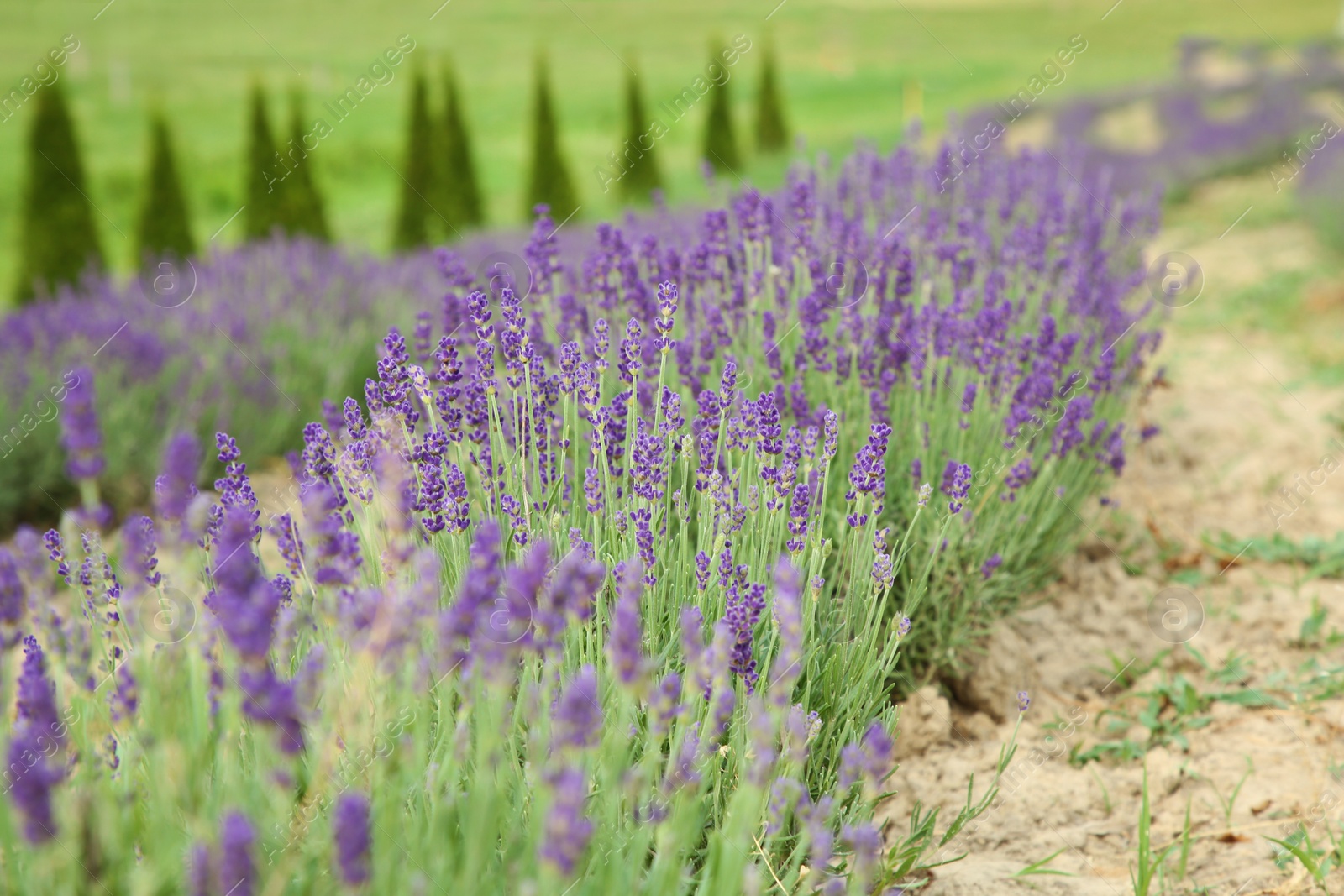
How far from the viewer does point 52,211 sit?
29.2ft

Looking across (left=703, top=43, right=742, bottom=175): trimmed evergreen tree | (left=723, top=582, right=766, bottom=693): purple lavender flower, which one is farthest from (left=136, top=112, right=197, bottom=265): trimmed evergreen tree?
(left=723, top=582, right=766, bottom=693): purple lavender flower

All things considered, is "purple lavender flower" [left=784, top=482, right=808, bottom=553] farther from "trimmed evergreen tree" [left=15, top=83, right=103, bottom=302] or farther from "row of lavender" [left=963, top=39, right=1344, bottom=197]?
"row of lavender" [left=963, top=39, right=1344, bottom=197]

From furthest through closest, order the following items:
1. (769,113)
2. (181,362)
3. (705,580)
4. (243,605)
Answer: (769,113), (181,362), (705,580), (243,605)

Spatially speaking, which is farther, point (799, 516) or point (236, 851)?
point (799, 516)

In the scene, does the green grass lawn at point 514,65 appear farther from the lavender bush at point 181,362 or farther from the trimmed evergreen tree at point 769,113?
the lavender bush at point 181,362

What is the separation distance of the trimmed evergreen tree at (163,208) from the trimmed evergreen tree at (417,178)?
215cm

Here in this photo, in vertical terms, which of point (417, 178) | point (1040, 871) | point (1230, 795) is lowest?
point (1230, 795)

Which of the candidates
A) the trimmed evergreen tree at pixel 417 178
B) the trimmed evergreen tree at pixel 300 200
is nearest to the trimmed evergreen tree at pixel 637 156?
the trimmed evergreen tree at pixel 417 178

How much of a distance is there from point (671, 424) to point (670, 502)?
45 cm

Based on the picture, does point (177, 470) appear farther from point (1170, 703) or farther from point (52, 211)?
point (52, 211)

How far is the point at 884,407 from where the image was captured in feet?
8.59

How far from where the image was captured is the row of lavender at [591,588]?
1.15 meters

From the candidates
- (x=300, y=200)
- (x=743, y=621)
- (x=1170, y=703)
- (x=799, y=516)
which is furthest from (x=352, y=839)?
(x=300, y=200)

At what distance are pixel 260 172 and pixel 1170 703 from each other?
1002 centimetres
